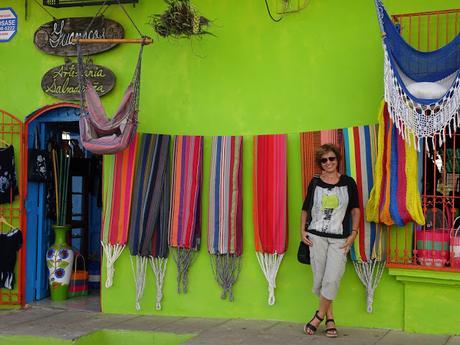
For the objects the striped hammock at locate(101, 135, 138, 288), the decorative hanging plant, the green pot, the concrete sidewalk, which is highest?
the decorative hanging plant

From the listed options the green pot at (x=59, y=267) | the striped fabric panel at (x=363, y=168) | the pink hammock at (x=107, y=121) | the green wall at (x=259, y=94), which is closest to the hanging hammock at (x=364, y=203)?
the striped fabric panel at (x=363, y=168)

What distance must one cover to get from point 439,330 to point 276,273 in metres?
1.62

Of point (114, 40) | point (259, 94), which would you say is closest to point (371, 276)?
point (259, 94)

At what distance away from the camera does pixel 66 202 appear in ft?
27.9

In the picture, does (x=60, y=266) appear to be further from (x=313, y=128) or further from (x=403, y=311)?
(x=403, y=311)

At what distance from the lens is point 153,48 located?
7348 mm

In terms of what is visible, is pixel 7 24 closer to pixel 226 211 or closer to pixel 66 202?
pixel 66 202

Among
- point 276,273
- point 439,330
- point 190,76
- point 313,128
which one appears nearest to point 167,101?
point 190,76

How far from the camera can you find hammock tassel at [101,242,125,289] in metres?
7.26

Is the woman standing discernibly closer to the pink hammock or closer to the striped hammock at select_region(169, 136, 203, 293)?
the striped hammock at select_region(169, 136, 203, 293)

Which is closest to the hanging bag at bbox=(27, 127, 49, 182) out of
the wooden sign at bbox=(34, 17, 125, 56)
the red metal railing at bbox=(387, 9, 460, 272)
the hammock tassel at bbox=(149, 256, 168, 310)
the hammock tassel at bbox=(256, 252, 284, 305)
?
the wooden sign at bbox=(34, 17, 125, 56)

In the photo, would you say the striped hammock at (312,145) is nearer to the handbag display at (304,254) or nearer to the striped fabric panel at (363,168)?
the striped fabric panel at (363,168)

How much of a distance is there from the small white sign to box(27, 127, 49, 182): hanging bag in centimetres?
111

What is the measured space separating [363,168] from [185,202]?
186 cm
